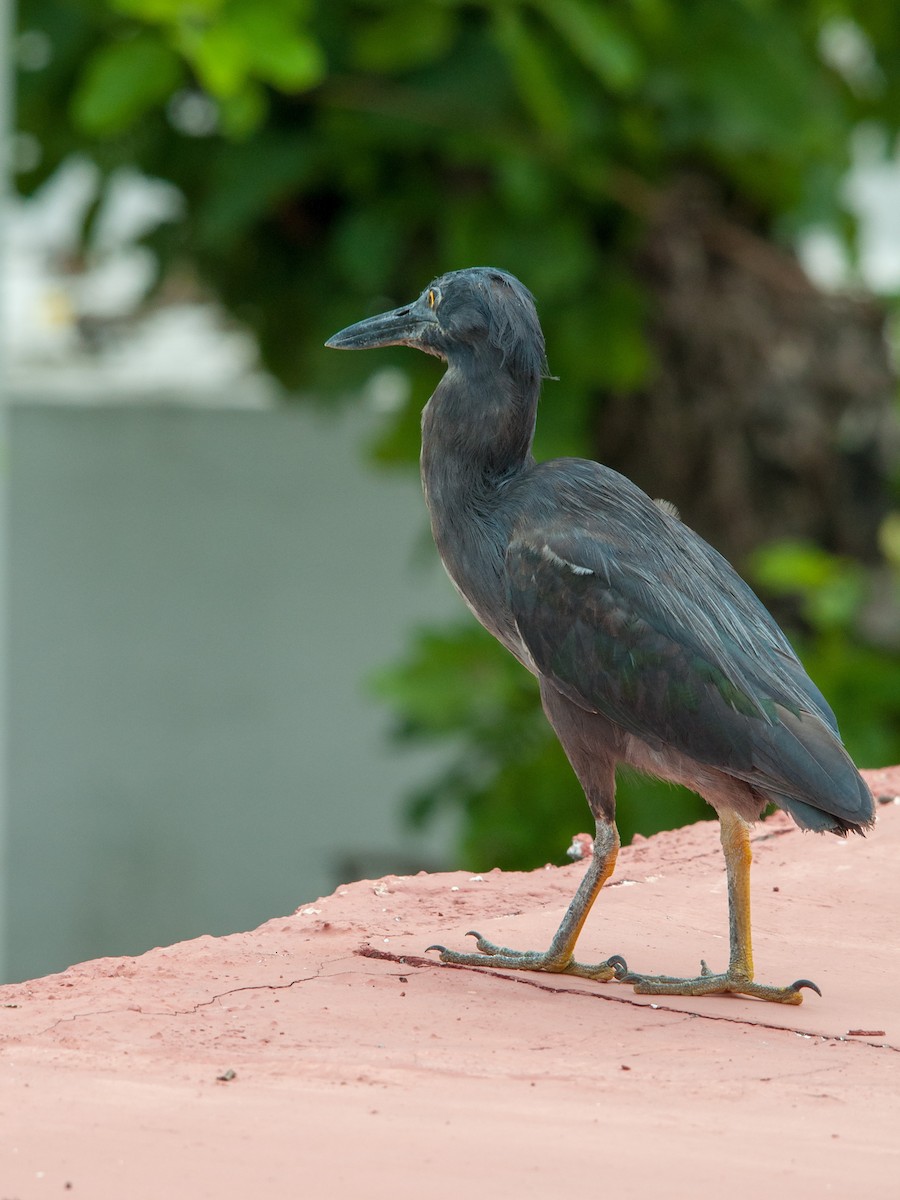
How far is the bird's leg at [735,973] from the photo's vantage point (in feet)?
13.6

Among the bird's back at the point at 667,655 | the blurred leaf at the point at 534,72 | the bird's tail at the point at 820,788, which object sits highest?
the blurred leaf at the point at 534,72

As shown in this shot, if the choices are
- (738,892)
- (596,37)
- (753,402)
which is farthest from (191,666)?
(738,892)

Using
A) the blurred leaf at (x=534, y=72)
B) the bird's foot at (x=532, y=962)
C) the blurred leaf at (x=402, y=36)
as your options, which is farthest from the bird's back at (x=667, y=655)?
the blurred leaf at (x=402, y=36)

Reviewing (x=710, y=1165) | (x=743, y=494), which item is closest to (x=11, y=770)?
(x=743, y=494)

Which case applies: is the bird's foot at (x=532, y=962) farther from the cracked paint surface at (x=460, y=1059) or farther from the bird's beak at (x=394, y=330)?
the bird's beak at (x=394, y=330)

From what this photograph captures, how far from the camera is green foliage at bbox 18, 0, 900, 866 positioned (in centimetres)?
799

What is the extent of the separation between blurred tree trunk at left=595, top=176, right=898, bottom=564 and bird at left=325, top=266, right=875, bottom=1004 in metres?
5.29

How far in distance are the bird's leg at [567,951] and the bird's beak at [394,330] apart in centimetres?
143

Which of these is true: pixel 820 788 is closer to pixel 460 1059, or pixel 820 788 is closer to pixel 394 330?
pixel 460 1059

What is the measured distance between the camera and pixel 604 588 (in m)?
4.26

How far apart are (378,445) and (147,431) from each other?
303 centimetres

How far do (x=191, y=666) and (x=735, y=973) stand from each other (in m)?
7.55

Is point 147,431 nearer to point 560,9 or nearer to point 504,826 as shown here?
point 504,826

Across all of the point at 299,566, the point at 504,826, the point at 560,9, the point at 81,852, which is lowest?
the point at 81,852
